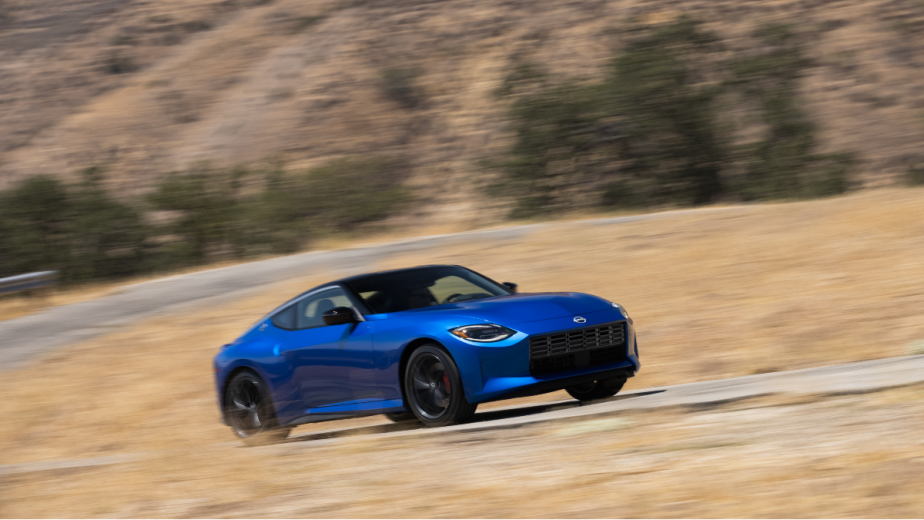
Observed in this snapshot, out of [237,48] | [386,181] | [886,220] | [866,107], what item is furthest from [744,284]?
[237,48]

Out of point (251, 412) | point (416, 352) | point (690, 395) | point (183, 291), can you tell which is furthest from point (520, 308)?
point (183, 291)

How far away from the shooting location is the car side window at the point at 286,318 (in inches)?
352

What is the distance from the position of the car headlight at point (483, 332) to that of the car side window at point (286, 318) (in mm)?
2052

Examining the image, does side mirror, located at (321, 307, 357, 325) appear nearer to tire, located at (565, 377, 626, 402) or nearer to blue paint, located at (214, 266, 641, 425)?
blue paint, located at (214, 266, 641, 425)

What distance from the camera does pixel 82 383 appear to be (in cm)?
1320

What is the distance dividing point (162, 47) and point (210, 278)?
44344 mm

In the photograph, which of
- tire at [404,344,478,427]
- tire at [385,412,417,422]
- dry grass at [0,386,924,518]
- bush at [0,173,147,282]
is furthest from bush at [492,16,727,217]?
dry grass at [0,386,924,518]

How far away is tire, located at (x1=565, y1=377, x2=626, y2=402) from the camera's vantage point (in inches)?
333

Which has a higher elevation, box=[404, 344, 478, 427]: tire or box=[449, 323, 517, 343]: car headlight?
box=[449, 323, 517, 343]: car headlight

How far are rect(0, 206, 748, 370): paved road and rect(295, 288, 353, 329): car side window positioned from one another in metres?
7.20

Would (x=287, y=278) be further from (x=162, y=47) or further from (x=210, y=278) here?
(x=162, y=47)

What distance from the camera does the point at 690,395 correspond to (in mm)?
7727

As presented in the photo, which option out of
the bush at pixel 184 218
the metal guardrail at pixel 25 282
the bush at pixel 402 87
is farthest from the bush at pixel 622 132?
the bush at pixel 402 87

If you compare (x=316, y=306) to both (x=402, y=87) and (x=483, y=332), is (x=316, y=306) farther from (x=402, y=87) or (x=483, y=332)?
(x=402, y=87)
